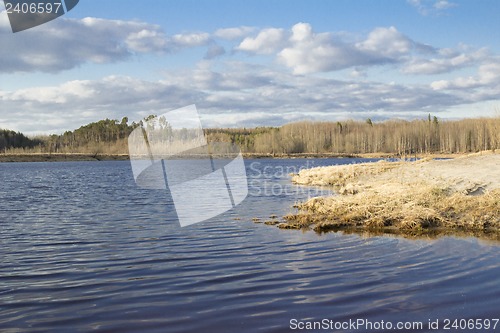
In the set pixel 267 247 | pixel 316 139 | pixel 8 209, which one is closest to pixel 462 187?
pixel 267 247

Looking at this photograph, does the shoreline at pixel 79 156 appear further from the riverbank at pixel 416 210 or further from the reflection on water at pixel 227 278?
the reflection on water at pixel 227 278

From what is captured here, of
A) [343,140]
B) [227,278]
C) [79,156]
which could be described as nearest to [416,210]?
[227,278]

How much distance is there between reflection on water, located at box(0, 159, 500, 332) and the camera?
7.33 m

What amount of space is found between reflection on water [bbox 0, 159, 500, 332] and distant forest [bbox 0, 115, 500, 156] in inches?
5376

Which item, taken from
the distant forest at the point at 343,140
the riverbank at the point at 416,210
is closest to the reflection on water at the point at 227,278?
the riverbank at the point at 416,210

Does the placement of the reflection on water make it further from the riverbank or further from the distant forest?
the distant forest

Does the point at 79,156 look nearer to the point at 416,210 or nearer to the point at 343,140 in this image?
the point at 343,140

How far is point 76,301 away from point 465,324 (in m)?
6.36

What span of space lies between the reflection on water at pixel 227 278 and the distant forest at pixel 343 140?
136551 millimetres

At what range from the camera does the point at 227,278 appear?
978cm

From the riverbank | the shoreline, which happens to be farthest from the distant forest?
the riverbank

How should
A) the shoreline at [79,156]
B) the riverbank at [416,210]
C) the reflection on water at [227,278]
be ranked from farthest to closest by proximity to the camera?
1. the shoreline at [79,156]
2. the riverbank at [416,210]
3. the reflection on water at [227,278]

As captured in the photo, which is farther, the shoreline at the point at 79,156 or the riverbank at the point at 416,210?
the shoreline at the point at 79,156

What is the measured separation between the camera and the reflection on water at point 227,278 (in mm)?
7328
